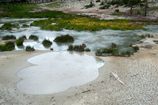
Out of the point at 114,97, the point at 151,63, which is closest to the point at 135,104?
the point at 114,97

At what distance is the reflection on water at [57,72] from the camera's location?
9828 mm

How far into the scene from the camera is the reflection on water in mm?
9828

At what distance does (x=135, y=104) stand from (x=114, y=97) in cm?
104

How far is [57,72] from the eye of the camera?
11.7 meters

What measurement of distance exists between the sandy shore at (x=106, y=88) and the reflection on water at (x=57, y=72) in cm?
50

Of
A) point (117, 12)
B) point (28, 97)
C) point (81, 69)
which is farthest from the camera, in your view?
point (117, 12)

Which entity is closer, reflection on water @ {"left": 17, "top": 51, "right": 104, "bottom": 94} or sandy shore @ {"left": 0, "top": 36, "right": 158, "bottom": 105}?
sandy shore @ {"left": 0, "top": 36, "right": 158, "bottom": 105}

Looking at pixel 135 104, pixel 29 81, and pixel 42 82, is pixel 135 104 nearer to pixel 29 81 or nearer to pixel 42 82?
pixel 42 82

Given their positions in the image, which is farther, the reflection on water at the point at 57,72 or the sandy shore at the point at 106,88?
the reflection on water at the point at 57,72

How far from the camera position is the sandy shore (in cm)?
825

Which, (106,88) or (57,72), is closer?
(106,88)

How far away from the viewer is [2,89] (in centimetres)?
930

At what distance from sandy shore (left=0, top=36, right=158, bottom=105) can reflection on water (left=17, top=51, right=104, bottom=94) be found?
1.64 ft

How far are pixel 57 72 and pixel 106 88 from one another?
385 cm
